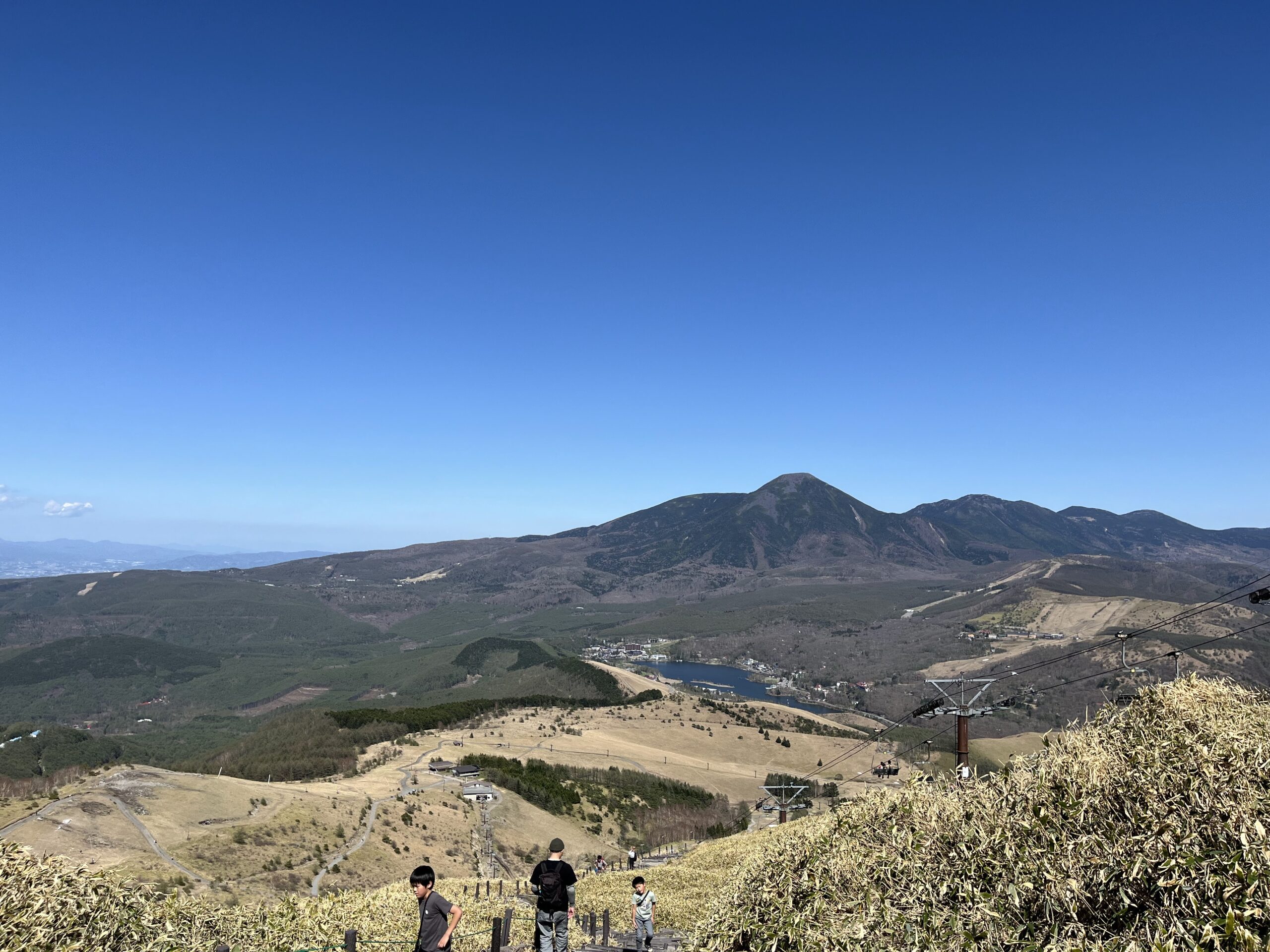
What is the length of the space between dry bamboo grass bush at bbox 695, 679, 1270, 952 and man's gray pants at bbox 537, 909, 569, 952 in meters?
2.79

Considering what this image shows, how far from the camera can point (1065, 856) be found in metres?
10.8

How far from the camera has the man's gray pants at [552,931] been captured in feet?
47.9

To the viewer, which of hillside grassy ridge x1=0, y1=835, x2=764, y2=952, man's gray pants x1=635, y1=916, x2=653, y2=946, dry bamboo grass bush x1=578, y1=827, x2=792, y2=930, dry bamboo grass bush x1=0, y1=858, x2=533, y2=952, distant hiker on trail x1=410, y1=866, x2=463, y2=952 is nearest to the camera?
dry bamboo grass bush x1=0, y1=858, x2=533, y2=952

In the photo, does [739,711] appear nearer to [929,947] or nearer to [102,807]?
[102,807]

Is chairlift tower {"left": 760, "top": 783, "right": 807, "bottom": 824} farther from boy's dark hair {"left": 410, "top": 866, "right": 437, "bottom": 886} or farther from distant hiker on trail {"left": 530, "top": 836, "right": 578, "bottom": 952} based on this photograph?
boy's dark hair {"left": 410, "top": 866, "right": 437, "bottom": 886}

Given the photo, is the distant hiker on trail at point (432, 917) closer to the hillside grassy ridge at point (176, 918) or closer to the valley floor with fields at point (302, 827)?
the hillside grassy ridge at point (176, 918)

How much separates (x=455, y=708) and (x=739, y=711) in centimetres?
7246

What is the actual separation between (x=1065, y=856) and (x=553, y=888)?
30.5 ft

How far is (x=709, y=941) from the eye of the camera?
46.4ft

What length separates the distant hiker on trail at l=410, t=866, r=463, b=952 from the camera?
11.6 meters

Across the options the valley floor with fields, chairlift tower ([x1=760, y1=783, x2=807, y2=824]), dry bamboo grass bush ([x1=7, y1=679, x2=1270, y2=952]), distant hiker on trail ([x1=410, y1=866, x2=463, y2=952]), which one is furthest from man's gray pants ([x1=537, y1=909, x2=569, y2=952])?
chairlift tower ([x1=760, y1=783, x2=807, y2=824])

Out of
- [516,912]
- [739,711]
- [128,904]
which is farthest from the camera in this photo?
[739,711]

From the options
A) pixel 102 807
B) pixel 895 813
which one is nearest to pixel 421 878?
pixel 895 813

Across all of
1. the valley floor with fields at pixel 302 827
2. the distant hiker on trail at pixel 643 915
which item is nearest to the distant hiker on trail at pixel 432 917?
the valley floor with fields at pixel 302 827
